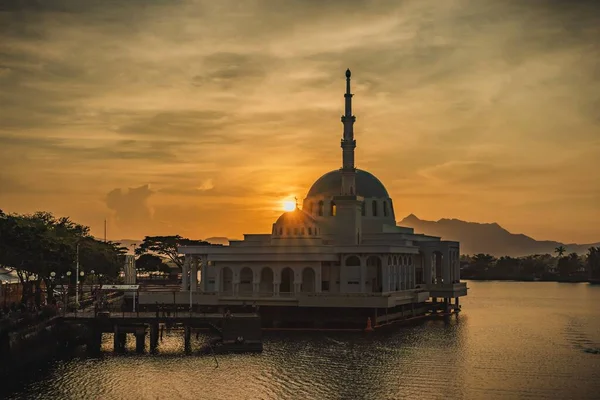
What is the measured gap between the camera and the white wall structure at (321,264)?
114 meters

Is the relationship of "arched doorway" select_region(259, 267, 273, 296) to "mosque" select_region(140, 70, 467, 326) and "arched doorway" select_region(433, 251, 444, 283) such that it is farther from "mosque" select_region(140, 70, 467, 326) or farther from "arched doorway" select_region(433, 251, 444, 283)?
"arched doorway" select_region(433, 251, 444, 283)

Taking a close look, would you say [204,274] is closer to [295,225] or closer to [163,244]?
[295,225]

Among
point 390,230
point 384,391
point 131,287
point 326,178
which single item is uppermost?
point 326,178

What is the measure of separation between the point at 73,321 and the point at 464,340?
4342 cm

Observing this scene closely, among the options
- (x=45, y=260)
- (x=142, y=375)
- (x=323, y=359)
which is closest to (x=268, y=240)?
(x=45, y=260)

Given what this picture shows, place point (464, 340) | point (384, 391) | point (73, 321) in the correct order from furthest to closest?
point (464, 340) → point (73, 321) → point (384, 391)

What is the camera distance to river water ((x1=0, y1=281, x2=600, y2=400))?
6756 cm

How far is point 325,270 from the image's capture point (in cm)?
12169

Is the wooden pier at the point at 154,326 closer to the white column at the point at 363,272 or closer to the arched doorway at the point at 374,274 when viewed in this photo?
the white column at the point at 363,272

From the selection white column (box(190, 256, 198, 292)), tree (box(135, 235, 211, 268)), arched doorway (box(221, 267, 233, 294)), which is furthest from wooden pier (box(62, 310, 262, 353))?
tree (box(135, 235, 211, 268))

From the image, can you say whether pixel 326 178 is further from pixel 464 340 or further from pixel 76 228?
pixel 464 340

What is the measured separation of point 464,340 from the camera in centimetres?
10012

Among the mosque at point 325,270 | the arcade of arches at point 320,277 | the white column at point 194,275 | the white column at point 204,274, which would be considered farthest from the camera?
the white column at point 204,274

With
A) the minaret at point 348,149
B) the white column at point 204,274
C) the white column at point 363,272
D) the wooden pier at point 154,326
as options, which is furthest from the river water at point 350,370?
the minaret at point 348,149
